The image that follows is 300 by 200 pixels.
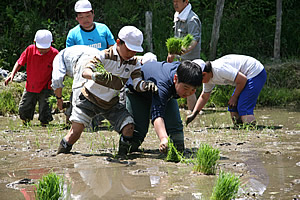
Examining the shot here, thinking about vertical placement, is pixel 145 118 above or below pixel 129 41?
below

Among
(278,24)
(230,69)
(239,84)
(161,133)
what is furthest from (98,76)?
(278,24)

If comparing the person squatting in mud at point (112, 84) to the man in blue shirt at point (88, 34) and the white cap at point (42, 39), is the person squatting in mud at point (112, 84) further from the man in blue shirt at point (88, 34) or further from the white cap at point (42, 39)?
the white cap at point (42, 39)

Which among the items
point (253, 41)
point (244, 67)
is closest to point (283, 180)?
point (244, 67)

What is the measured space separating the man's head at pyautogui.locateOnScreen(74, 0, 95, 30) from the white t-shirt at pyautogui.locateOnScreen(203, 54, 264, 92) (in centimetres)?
187

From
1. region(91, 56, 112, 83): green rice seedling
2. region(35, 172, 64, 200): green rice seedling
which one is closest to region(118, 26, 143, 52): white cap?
region(91, 56, 112, 83): green rice seedling

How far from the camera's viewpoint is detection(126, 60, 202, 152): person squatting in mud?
4.29 metres

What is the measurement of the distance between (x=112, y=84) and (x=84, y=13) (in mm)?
2019

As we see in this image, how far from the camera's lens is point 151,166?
168 inches

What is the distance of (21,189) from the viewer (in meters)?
3.49

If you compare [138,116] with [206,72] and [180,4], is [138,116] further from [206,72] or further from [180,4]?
[180,4]

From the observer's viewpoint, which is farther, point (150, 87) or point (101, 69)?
point (150, 87)

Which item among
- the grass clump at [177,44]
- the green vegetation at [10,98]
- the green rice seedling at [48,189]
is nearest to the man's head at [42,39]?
the grass clump at [177,44]

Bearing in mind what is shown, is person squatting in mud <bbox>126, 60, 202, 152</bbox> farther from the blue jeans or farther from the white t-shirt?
the white t-shirt

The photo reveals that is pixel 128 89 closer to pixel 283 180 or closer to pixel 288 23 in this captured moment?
pixel 283 180
